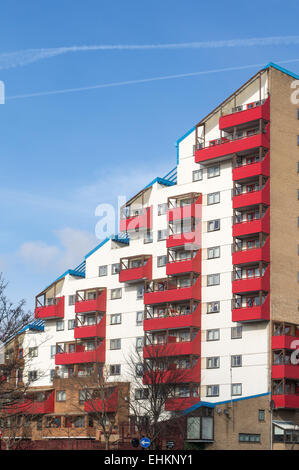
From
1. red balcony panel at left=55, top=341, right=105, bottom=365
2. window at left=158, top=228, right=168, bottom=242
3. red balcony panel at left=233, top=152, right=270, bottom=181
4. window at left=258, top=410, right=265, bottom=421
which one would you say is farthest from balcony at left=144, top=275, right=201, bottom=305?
Answer: window at left=258, top=410, right=265, bottom=421

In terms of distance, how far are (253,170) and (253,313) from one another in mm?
18308

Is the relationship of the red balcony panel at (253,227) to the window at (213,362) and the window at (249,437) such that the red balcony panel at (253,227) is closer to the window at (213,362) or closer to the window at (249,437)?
the window at (213,362)

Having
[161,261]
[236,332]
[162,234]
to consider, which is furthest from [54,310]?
[236,332]

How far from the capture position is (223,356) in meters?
110

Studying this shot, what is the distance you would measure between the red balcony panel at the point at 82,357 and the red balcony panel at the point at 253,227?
96.3 ft

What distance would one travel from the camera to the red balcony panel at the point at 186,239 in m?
115

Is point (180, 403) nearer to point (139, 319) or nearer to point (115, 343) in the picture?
point (139, 319)

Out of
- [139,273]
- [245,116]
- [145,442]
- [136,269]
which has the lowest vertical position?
[145,442]

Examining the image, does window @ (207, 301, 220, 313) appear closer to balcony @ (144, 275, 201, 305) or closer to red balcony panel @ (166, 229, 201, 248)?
balcony @ (144, 275, 201, 305)

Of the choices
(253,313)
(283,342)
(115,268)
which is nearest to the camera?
(283,342)

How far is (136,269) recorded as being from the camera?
121750 mm

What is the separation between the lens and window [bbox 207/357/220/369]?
11006 centimetres

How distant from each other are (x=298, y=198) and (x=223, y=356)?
2320 cm
